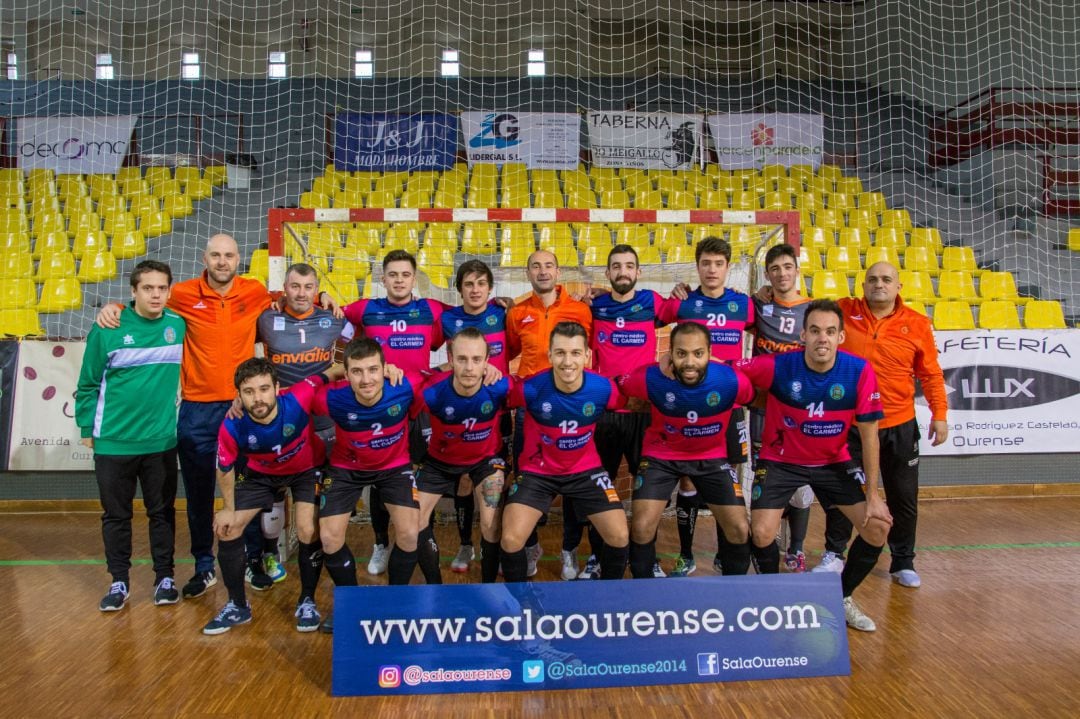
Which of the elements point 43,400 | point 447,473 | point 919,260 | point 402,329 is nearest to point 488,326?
point 402,329

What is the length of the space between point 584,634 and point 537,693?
305 millimetres

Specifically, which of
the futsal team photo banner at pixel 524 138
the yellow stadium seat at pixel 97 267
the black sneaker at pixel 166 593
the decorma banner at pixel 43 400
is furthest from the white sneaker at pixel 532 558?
the yellow stadium seat at pixel 97 267

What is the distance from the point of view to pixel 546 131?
1046 cm

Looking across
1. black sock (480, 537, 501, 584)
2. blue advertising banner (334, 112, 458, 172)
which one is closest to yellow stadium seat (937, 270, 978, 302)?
blue advertising banner (334, 112, 458, 172)

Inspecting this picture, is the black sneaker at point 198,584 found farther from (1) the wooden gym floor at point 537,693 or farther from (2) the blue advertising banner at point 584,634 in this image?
(2) the blue advertising banner at point 584,634

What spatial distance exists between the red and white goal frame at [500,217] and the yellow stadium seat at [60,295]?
4783 millimetres

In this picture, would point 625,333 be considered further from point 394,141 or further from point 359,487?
point 394,141

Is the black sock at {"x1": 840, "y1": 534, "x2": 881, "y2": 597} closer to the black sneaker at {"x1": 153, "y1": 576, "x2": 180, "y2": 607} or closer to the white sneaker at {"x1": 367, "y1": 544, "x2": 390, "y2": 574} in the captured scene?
the white sneaker at {"x1": 367, "y1": 544, "x2": 390, "y2": 574}

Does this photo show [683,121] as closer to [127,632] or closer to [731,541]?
[731,541]

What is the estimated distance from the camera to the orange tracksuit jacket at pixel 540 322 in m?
4.38

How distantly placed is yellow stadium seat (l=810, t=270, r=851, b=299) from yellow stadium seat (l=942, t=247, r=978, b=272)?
1.90 m

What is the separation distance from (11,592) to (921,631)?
16.5 ft

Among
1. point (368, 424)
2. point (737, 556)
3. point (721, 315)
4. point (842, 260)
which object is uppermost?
point (842, 260)

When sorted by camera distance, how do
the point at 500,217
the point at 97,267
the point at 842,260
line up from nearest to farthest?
the point at 500,217
the point at 97,267
the point at 842,260
